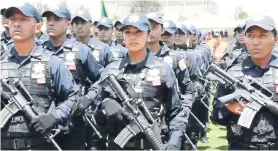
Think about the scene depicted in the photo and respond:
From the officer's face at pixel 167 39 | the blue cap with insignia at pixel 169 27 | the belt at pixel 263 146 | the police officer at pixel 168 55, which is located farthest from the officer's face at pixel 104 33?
the belt at pixel 263 146

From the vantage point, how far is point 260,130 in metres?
4.11

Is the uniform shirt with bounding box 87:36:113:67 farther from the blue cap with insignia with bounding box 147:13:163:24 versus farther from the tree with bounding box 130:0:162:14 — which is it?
the tree with bounding box 130:0:162:14

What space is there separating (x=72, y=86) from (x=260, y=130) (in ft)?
5.55

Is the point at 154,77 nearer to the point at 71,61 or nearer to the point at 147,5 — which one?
the point at 71,61

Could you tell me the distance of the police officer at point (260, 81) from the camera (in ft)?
13.5

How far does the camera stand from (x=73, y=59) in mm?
5801

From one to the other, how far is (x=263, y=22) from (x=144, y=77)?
1.13 meters

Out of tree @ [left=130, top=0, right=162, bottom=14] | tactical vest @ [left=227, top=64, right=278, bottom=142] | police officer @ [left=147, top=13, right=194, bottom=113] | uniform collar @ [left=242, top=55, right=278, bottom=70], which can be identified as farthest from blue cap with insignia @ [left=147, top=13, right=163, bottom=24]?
tree @ [left=130, top=0, right=162, bottom=14]

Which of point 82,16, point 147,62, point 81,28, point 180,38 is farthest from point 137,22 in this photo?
point 180,38

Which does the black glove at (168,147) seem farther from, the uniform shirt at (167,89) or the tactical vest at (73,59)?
the tactical vest at (73,59)

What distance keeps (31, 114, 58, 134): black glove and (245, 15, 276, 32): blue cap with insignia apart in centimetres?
185

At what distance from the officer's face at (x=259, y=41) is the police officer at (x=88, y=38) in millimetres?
3117

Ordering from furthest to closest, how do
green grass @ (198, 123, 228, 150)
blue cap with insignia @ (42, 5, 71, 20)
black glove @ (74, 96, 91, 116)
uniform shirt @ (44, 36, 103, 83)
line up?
green grass @ (198, 123, 228, 150)
uniform shirt @ (44, 36, 103, 83)
blue cap with insignia @ (42, 5, 71, 20)
black glove @ (74, 96, 91, 116)

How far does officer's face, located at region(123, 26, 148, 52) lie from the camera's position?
428 cm
